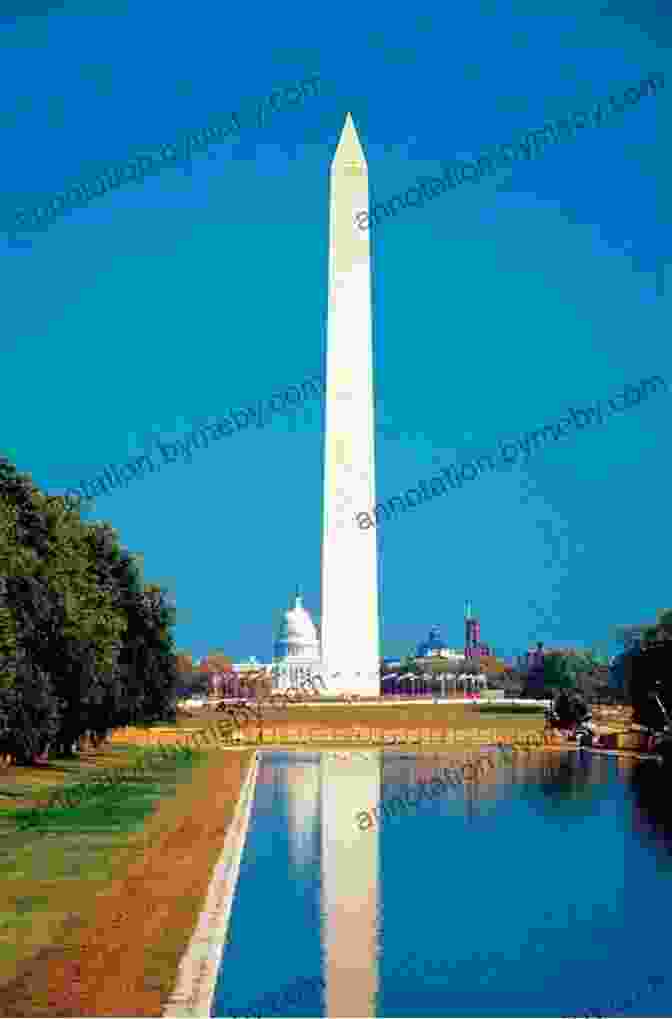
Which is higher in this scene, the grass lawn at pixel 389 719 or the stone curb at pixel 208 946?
the grass lawn at pixel 389 719

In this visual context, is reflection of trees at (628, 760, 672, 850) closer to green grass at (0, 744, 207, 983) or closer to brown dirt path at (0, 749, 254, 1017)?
brown dirt path at (0, 749, 254, 1017)

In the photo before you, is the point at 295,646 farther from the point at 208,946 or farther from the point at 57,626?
the point at 208,946

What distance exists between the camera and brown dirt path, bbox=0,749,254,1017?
1300cm

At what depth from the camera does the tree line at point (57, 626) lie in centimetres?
3469

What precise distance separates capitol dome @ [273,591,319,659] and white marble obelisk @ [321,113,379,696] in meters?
75.5

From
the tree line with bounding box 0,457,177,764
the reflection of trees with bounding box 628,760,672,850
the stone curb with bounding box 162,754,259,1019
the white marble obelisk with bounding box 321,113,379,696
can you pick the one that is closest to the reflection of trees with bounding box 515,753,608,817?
the reflection of trees with bounding box 628,760,672,850

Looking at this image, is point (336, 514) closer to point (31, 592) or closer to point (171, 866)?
point (31, 592)

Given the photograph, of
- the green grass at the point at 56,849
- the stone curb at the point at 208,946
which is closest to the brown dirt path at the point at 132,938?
the stone curb at the point at 208,946

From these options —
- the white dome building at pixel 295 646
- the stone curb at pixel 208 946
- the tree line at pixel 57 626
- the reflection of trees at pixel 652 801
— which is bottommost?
the stone curb at pixel 208 946

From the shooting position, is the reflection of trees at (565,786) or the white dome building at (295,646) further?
the white dome building at (295,646)

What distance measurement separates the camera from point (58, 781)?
38.2 m

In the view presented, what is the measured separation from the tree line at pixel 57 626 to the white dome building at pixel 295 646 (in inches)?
3906

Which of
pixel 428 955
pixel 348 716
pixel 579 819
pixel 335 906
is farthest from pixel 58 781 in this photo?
pixel 348 716

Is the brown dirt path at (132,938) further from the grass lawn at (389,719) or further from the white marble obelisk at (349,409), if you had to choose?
the white marble obelisk at (349,409)
